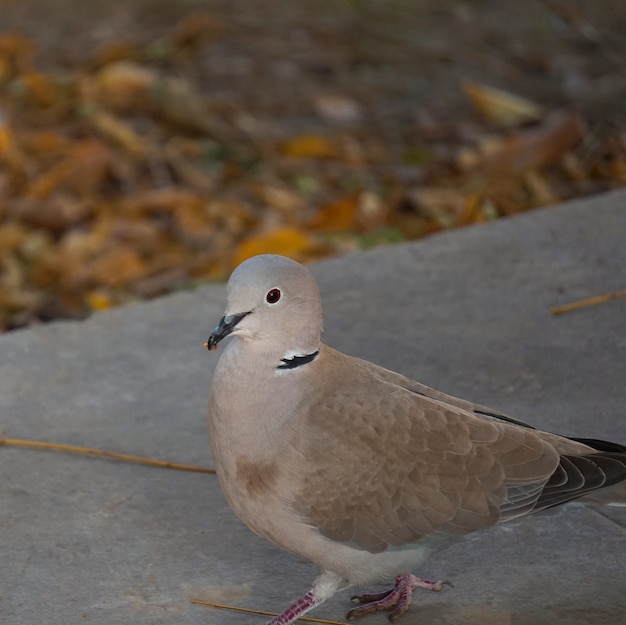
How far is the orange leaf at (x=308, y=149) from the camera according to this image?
264 inches

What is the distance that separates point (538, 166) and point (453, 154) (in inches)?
20.4

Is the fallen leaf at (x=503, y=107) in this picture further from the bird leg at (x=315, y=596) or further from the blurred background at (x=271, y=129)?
the bird leg at (x=315, y=596)

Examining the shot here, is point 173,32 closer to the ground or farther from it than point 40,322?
farther from it

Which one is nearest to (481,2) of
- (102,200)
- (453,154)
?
(453,154)

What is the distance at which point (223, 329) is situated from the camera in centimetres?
291

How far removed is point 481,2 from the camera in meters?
8.30

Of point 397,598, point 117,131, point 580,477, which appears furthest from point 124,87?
point 580,477

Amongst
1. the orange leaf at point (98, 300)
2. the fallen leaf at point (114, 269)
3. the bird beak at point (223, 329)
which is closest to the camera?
the bird beak at point (223, 329)

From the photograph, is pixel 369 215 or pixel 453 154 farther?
pixel 453 154

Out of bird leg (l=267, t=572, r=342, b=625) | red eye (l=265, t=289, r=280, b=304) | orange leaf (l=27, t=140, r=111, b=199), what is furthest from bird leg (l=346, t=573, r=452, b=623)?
orange leaf (l=27, t=140, r=111, b=199)

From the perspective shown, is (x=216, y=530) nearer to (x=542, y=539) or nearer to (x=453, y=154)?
(x=542, y=539)

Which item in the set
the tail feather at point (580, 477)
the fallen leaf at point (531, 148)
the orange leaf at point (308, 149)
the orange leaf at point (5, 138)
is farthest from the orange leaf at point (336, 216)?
the tail feather at point (580, 477)

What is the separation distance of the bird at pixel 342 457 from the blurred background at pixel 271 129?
2588mm

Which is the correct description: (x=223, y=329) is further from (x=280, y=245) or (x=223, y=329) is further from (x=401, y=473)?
(x=280, y=245)
